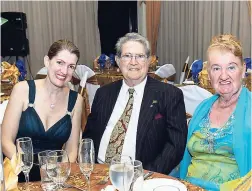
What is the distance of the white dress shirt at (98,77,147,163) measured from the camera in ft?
7.16

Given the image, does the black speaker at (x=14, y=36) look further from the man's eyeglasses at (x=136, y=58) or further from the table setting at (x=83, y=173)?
the table setting at (x=83, y=173)

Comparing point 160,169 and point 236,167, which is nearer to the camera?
point 236,167

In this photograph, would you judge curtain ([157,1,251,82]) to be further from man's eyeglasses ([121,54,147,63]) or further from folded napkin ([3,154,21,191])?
folded napkin ([3,154,21,191])

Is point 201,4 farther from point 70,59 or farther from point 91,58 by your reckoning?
point 70,59

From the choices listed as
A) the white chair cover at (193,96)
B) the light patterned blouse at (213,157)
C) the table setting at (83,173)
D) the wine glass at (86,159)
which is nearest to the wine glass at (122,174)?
the table setting at (83,173)

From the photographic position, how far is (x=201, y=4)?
7.11 metres

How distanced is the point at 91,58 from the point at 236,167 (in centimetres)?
728

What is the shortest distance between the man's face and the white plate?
0.93 metres

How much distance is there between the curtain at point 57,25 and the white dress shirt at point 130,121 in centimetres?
587

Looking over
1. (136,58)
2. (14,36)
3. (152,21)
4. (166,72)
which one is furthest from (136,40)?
(152,21)

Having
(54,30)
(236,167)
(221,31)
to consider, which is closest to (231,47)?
(236,167)

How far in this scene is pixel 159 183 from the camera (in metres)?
1.46

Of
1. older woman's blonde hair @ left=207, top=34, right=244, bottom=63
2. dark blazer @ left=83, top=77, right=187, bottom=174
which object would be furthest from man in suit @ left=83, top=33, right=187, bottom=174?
older woman's blonde hair @ left=207, top=34, right=244, bottom=63

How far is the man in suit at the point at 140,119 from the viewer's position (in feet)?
7.03
